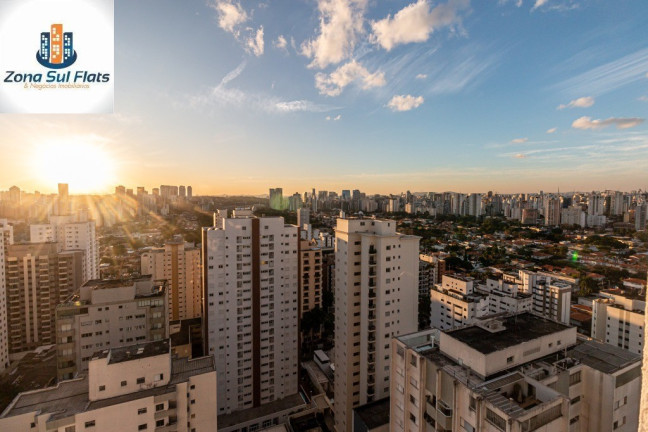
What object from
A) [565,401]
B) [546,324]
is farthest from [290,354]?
[565,401]

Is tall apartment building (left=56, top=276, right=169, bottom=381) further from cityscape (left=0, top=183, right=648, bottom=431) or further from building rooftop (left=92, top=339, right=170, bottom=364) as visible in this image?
building rooftop (left=92, top=339, right=170, bottom=364)

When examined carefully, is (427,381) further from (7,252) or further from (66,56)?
(7,252)

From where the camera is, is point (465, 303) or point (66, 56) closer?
point (66, 56)

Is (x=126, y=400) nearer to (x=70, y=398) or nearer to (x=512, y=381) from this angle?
(x=70, y=398)

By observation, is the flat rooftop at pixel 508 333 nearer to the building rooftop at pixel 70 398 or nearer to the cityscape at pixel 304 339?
the cityscape at pixel 304 339

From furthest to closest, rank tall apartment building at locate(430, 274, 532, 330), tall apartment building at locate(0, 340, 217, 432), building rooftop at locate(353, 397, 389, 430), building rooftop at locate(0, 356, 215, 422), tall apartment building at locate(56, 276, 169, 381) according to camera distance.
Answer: tall apartment building at locate(430, 274, 532, 330)
tall apartment building at locate(56, 276, 169, 381)
building rooftop at locate(353, 397, 389, 430)
building rooftop at locate(0, 356, 215, 422)
tall apartment building at locate(0, 340, 217, 432)

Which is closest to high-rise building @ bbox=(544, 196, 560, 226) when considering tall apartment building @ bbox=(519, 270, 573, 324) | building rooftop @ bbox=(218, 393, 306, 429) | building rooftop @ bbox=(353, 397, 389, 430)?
tall apartment building @ bbox=(519, 270, 573, 324)
